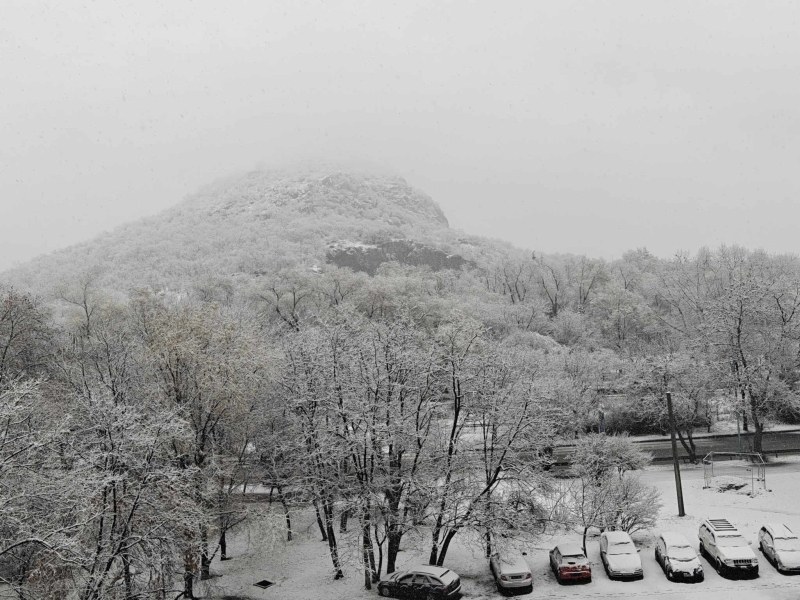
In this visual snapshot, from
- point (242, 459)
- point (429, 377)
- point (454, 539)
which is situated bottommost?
point (454, 539)

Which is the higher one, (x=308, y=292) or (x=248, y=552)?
(x=308, y=292)

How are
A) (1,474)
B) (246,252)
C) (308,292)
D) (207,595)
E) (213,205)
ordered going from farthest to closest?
(213,205) → (246,252) → (308,292) → (207,595) → (1,474)

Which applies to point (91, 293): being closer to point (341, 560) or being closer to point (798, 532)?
point (341, 560)

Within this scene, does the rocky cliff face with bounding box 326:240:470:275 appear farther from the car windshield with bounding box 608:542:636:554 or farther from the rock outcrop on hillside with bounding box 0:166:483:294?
the car windshield with bounding box 608:542:636:554

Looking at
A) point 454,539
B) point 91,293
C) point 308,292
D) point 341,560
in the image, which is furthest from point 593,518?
point 91,293

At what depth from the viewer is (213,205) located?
176 meters

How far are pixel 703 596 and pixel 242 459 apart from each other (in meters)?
17.5

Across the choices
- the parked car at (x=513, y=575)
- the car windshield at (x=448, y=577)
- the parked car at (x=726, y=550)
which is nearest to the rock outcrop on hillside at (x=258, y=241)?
the car windshield at (x=448, y=577)

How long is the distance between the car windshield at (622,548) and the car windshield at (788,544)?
465cm

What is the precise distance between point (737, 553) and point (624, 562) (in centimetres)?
363

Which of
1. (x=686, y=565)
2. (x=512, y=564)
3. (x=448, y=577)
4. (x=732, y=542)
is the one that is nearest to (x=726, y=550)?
(x=732, y=542)

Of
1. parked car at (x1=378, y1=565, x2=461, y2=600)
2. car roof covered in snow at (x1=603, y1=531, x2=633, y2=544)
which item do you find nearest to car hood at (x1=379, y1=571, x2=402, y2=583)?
parked car at (x1=378, y1=565, x2=461, y2=600)

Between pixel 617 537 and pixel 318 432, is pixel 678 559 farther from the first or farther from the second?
pixel 318 432

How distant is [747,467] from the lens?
32.3 metres
